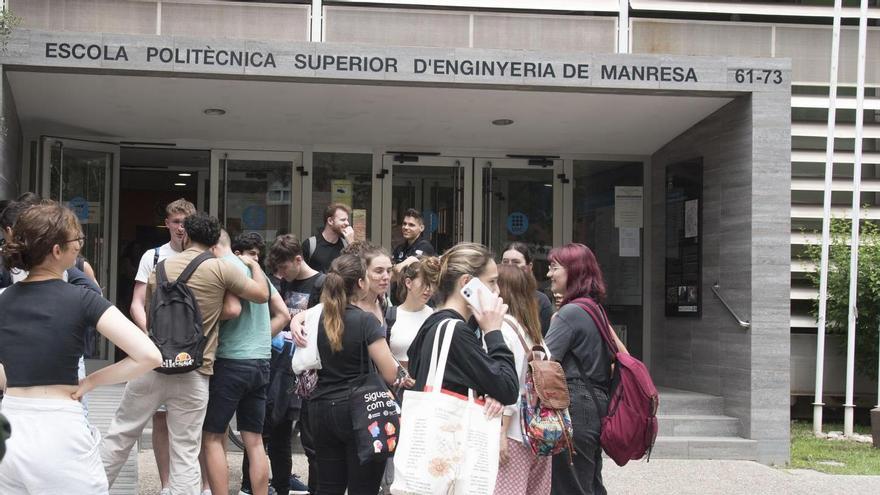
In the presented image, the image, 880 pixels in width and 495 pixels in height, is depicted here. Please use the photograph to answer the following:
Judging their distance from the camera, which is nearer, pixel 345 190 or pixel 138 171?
pixel 345 190

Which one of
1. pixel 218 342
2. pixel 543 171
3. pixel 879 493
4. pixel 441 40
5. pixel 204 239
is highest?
pixel 441 40

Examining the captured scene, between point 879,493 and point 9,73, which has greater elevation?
point 9,73

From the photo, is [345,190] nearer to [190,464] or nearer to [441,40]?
[441,40]

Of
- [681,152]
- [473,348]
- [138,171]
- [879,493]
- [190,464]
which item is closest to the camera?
[473,348]

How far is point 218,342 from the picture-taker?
585 centimetres

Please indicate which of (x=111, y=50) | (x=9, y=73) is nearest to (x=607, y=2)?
(x=111, y=50)

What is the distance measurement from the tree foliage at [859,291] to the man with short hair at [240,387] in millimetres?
7416

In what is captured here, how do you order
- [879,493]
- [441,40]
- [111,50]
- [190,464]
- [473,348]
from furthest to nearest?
1. [441,40]
2. [111,50]
3. [879,493]
4. [190,464]
5. [473,348]

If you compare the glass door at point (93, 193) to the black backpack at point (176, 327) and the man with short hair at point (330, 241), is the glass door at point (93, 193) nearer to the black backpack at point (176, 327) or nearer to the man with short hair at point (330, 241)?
the man with short hair at point (330, 241)

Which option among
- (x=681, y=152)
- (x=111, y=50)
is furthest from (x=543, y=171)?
(x=111, y=50)

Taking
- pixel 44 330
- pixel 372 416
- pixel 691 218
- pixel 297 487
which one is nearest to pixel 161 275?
pixel 372 416

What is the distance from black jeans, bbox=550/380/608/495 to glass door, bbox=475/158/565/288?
22.8 feet

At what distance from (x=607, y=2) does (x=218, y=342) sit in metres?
6.21

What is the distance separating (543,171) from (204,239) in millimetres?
6818
